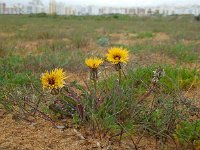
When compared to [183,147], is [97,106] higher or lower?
higher

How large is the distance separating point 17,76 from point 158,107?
1.82 m

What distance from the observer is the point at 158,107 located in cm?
229

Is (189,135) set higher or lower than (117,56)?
lower

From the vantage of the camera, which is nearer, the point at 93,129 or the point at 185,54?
the point at 93,129

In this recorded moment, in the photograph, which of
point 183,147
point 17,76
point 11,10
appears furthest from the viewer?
point 11,10

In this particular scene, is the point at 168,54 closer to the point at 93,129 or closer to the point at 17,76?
the point at 17,76

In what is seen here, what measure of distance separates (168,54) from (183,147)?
4.30 metres

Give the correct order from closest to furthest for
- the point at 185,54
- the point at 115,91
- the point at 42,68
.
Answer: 1. the point at 115,91
2. the point at 42,68
3. the point at 185,54

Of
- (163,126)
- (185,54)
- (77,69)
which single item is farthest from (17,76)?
(185,54)

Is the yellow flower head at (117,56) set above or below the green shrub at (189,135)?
above

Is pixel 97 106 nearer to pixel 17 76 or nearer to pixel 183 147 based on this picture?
pixel 183 147

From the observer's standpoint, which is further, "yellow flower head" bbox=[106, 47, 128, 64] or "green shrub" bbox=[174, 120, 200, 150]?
"yellow flower head" bbox=[106, 47, 128, 64]

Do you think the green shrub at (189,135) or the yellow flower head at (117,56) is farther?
the yellow flower head at (117,56)

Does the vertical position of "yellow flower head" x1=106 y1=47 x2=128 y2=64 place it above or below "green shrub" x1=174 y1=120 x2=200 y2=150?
above
